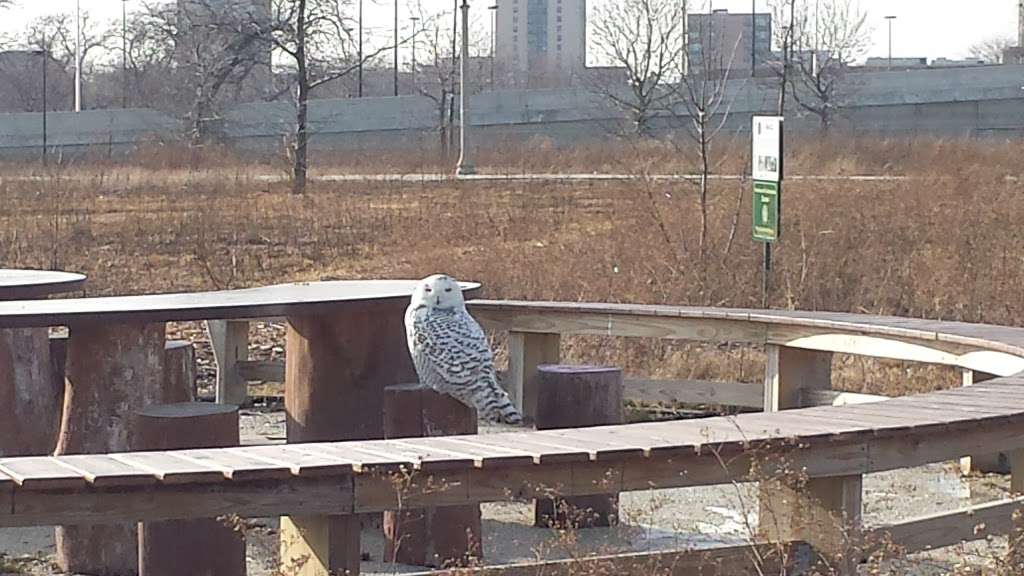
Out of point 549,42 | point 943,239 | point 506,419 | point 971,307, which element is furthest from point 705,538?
point 549,42

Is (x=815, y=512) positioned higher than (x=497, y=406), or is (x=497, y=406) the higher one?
(x=497, y=406)

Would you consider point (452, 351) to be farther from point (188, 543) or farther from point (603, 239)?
point (603, 239)

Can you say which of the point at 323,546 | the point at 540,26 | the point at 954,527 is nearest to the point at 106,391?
the point at 323,546

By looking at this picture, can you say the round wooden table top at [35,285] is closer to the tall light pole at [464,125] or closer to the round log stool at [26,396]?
the round log stool at [26,396]

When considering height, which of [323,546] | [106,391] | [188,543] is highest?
[106,391]

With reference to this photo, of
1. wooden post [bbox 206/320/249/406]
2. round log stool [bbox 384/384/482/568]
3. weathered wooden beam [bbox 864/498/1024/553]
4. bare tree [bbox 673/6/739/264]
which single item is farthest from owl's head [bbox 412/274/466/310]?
bare tree [bbox 673/6/739/264]

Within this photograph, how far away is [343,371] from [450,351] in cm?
121

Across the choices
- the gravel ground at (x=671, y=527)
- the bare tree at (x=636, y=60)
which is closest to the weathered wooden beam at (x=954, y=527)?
the gravel ground at (x=671, y=527)

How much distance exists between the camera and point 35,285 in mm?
8562

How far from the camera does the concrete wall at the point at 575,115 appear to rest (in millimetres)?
49188

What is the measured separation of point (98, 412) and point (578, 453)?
296 centimetres

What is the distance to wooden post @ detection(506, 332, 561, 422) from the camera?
9.98 m

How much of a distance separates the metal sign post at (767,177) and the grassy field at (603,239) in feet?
2.53

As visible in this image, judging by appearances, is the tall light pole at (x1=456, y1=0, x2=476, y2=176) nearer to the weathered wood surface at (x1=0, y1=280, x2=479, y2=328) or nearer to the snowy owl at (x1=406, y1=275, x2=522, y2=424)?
the weathered wood surface at (x1=0, y1=280, x2=479, y2=328)
